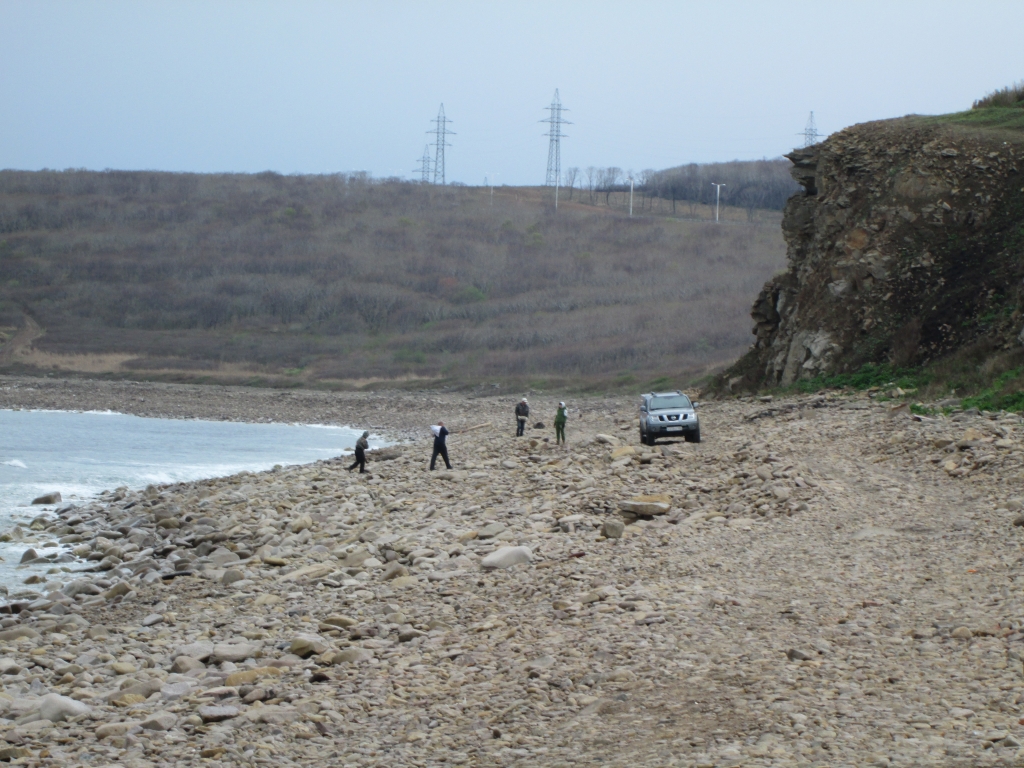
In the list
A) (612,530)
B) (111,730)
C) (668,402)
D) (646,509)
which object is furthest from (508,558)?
(668,402)

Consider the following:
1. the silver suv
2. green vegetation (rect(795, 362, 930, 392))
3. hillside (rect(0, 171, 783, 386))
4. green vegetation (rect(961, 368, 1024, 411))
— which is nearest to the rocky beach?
green vegetation (rect(961, 368, 1024, 411))

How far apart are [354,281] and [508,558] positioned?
320 feet

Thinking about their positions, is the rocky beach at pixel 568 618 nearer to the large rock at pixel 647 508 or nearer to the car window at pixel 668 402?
the large rock at pixel 647 508

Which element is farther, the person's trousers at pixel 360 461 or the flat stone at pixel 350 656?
the person's trousers at pixel 360 461

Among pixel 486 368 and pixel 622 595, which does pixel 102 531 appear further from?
pixel 486 368

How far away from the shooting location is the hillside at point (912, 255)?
2866cm

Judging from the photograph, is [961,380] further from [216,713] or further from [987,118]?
[216,713]

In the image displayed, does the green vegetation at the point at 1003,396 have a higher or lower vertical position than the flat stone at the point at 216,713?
higher

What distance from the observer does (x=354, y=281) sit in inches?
4259

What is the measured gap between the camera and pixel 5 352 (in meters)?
84.7

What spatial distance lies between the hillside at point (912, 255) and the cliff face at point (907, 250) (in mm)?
38

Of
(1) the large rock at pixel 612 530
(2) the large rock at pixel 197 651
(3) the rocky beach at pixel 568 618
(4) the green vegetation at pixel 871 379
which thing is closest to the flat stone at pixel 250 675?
(3) the rocky beach at pixel 568 618

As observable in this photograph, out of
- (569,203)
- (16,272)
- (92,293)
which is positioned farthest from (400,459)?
(569,203)

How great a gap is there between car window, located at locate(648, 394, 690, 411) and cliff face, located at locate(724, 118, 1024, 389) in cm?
882
